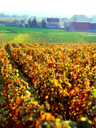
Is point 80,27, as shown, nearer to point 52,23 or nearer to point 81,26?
point 81,26

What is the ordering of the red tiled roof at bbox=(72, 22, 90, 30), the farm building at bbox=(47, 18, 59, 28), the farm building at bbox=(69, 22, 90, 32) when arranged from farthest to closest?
the farm building at bbox=(47, 18, 59, 28)
the red tiled roof at bbox=(72, 22, 90, 30)
the farm building at bbox=(69, 22, 90, 32)

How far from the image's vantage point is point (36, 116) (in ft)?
13.8

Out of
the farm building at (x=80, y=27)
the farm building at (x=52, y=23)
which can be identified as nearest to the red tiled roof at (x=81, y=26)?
the farm building at (x=80, y=27)

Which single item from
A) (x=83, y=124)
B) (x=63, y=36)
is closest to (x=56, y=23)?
(x=63, y=36)

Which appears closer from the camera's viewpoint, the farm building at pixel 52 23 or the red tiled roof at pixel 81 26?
the red tiled roof at pixel 81 26

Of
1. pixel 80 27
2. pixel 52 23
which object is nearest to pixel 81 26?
pixel 80 27

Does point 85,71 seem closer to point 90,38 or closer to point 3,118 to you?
point 3,118

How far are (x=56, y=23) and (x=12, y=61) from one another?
6804cm

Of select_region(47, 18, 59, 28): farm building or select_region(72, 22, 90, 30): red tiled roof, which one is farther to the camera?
select_region(47, 18, 59, 28): farm building

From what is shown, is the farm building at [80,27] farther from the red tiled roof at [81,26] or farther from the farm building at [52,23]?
the farm building at [52,23]

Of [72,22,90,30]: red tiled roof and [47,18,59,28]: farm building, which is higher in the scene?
[47,18,59,28]: farm building

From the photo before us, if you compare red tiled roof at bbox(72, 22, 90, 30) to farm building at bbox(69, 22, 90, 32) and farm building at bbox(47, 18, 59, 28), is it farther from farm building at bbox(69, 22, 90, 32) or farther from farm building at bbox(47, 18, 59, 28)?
farm building at bbox(47, 18, 59, 28)

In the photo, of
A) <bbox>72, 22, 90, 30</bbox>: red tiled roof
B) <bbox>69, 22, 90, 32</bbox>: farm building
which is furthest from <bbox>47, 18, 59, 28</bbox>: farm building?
A: <bbox>69, 22, 90, 32</bbox>: farm building

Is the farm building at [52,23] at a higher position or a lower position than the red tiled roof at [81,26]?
higher
